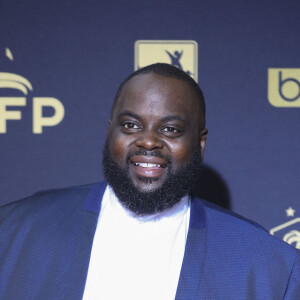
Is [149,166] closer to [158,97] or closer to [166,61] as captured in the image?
[158,97]

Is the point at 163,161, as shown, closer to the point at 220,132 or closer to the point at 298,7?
the point at 220,132

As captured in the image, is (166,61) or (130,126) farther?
(166,61)

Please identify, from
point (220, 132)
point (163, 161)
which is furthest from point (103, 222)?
point (220, 132)

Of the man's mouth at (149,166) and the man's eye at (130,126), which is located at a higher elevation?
the man's eye at (130,126)

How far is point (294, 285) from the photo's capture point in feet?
3.24

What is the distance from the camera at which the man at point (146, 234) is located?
934 millimetres

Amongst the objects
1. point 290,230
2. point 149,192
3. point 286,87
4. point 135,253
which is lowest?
point 290,230

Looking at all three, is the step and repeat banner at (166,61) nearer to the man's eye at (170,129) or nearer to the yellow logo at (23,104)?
the yellow logo at (23,104)

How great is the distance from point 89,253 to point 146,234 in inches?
6.3

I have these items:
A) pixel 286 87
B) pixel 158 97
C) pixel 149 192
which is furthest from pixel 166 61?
pixel 149 192

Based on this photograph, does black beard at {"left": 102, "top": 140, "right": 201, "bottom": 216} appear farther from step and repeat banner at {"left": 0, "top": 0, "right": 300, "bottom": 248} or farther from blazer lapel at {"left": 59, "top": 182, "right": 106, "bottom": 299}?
step and repeat banner at {"left": 0, "top": 0, "right": 300, "bottom": 248}

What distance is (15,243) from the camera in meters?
0.98

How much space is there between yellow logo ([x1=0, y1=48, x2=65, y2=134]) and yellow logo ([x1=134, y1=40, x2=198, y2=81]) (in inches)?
13.1

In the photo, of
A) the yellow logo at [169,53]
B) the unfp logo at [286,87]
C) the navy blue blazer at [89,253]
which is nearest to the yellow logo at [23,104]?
the yellow logo at [169,53]
